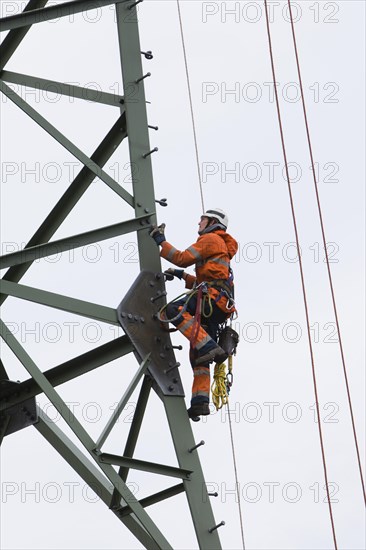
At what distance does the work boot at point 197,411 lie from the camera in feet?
49.8

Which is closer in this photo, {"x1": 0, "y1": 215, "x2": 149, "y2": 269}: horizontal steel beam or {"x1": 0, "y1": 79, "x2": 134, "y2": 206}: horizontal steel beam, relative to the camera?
{"x1": 0, "y1": 215, "x2": 149, "y2": 269}: horizontal steel beam

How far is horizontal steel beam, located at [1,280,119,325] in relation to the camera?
47.9 ft

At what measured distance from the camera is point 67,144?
15.1 m

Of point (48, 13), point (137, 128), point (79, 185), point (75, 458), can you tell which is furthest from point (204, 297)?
point (48, 13)

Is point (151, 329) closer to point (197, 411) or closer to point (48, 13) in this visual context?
point (197, 411)

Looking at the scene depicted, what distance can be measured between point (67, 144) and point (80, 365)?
2049mm

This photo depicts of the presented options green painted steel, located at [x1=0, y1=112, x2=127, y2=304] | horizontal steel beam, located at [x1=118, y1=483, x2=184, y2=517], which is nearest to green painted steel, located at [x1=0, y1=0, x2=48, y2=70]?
green painted steel, located at [x1=0, y1=112, x2=127, y2=304]

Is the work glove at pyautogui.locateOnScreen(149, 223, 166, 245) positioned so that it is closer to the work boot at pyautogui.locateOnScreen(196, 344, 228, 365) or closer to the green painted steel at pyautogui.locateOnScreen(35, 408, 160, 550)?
the work boot at pyautogui.locateOnScreen(196, 344, 228, 365)

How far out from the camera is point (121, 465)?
47.7 ft

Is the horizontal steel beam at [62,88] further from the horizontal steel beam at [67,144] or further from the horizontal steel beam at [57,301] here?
the horizontal steel beam at [57,301]

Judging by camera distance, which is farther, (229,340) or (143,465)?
(229,340)

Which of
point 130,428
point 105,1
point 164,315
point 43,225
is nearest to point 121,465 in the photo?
point 130,428

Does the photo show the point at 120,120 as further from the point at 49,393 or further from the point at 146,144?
the point at 49,393

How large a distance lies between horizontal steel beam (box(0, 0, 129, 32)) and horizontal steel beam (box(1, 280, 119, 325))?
2.37 meters
